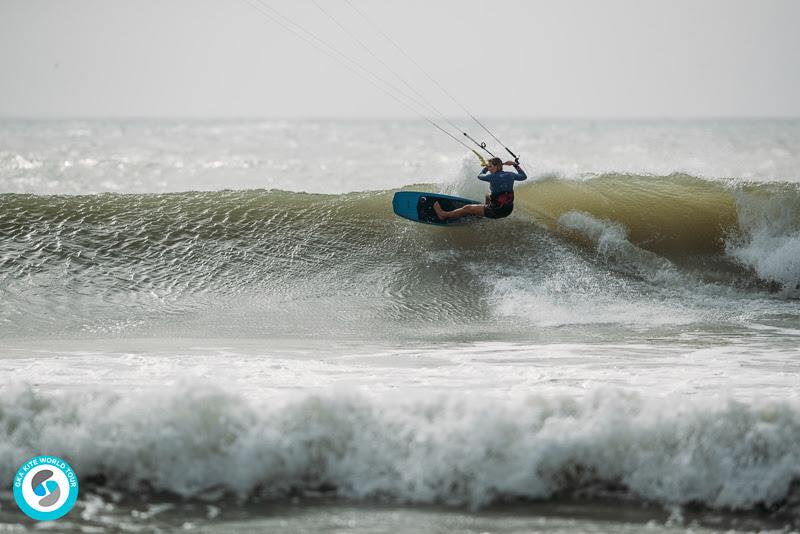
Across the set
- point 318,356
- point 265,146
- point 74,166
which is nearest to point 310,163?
point 74,166

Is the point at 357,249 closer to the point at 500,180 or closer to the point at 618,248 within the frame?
the point at 500,180

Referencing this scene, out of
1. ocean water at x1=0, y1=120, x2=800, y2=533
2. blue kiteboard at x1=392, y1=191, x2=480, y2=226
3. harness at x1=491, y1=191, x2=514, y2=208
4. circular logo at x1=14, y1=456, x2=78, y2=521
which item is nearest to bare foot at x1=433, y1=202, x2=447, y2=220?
blue kiteboard at x1=392, y1=191, x2=480, y2=226

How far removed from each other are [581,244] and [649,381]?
4721mm

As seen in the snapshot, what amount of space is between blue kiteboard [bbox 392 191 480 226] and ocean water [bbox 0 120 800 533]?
0.23 meters

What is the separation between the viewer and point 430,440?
481 cm

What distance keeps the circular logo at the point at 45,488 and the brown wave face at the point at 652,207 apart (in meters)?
7.25

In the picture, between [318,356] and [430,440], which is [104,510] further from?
[318,356]

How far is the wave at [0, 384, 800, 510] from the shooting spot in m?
4.63

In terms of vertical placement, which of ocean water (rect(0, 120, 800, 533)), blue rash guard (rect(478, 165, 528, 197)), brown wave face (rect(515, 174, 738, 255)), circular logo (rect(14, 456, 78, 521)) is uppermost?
blue rash guard (rect(478, 165, 528, 197))

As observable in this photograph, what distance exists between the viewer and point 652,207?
11703mm

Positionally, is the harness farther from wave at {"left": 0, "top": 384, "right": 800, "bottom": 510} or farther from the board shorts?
wave at {"left": 0, "top": 384, "right": 800, "bottom": 510}

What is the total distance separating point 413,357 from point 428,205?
12.6 ft

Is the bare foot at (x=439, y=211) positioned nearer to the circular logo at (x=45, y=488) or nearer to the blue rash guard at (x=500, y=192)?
the blue rash guard at (x=500, y=192)

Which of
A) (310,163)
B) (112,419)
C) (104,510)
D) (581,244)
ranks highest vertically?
(310,163)
